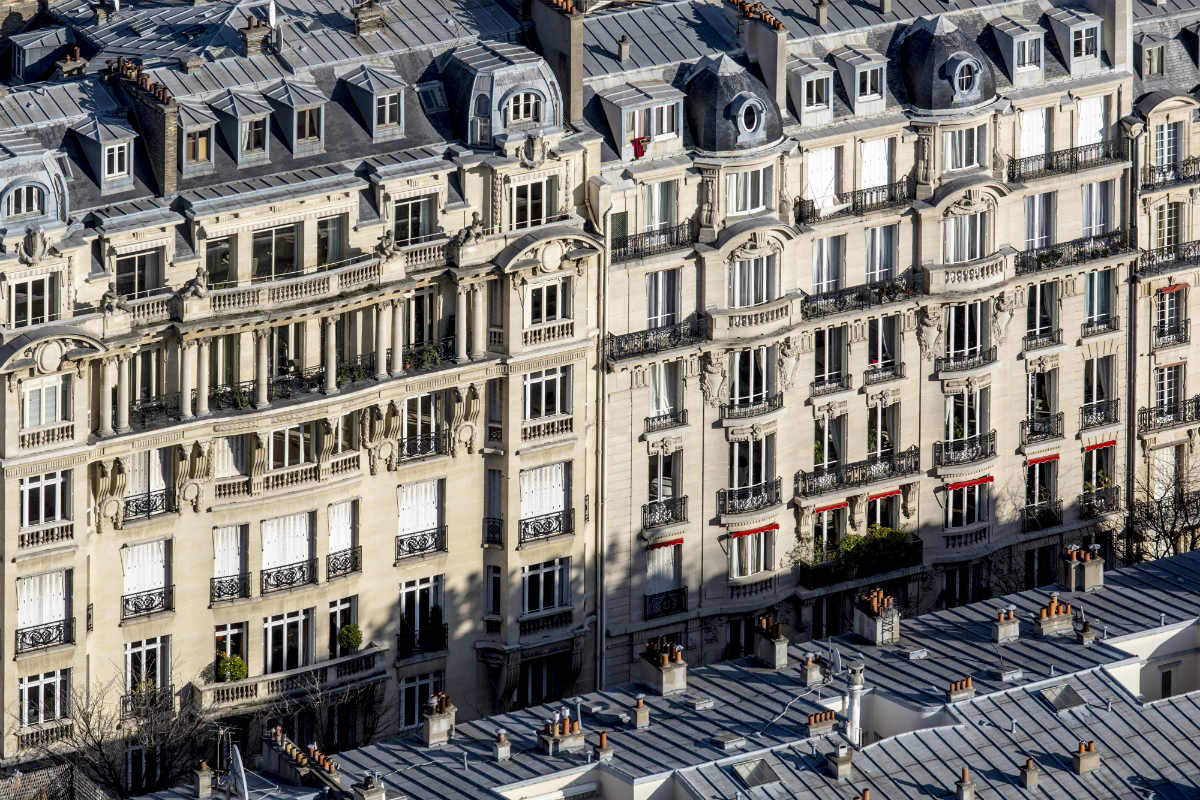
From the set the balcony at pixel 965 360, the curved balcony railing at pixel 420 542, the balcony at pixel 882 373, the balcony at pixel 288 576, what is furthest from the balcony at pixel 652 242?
the balcony at pixel 288 576

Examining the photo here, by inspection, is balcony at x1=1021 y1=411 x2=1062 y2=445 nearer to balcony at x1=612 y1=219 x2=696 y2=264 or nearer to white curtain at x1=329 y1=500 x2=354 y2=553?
balcony at x1=612 y1=219 x2=696 y2=264

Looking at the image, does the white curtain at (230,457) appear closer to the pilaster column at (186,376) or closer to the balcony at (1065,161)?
the pilaster column at (186,376)

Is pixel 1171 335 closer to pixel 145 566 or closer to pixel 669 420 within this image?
pixel 669 420

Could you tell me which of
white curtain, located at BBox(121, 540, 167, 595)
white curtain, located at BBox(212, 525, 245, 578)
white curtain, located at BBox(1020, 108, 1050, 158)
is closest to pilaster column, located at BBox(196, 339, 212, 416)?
white curtain, located at BBox(212, 525, 245, 578)

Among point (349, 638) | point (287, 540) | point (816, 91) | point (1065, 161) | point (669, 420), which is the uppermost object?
point (816, 91)

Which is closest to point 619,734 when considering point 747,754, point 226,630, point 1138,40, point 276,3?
point 747,754

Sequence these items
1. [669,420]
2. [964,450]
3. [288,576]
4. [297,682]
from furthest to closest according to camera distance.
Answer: [964,450]
[669,420]
[297,682]
[288,576]

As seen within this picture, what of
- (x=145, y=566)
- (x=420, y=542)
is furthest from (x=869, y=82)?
(x=145, y=566)

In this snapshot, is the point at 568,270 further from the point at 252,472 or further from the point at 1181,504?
the point at 1181,504
